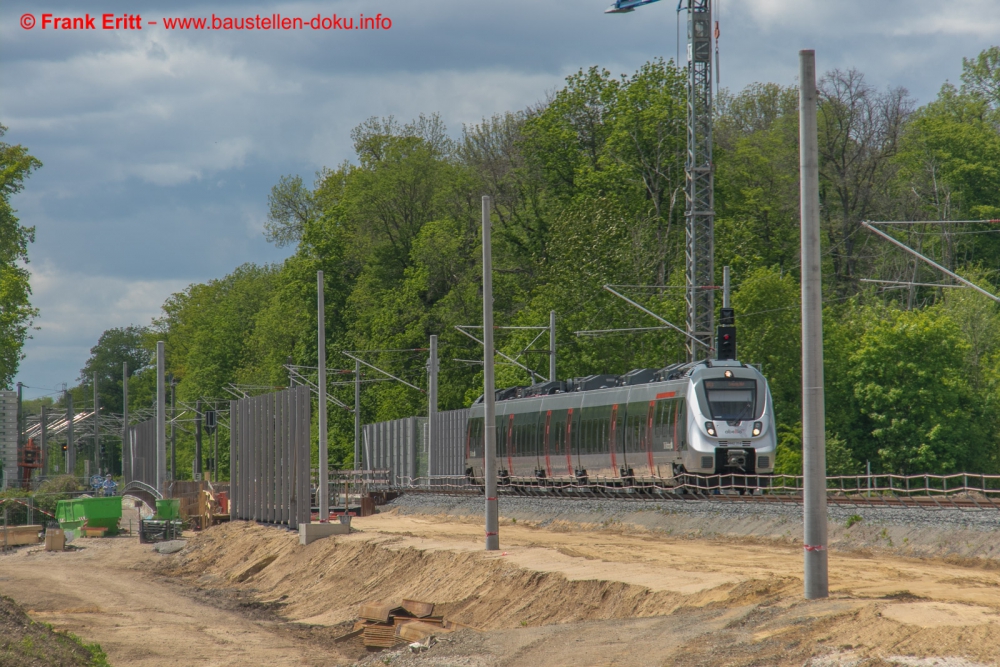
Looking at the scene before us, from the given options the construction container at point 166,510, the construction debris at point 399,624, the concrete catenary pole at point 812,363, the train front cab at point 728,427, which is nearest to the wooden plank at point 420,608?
the construction debris at point 399,624

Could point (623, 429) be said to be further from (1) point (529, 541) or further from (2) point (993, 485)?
(2) point (993, 485)

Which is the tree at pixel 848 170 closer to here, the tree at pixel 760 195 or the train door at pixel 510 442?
the tree at pixel 760 195

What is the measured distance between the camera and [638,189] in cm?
6394

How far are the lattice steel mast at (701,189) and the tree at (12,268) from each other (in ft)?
90.3

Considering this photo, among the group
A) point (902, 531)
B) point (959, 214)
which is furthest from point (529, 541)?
point (959, 214)

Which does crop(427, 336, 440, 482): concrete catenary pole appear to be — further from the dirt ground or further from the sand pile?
the dirt ground

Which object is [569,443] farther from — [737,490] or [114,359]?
[114,359]

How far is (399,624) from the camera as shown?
21.0 m

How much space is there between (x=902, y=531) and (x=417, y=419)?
35.5 meters

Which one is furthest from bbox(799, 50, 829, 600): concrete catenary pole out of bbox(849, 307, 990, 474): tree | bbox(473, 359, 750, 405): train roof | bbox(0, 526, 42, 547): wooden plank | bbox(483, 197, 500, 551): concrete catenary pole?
bbox(849, 307, 990, 474): tree

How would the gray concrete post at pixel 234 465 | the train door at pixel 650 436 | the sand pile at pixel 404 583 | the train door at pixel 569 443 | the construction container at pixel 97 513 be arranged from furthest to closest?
1. the construction container at pixel 97 513
2. the gray concrete post at pixel 234 465
3. the train door at pixel 569 443
4. the train door at pixel 650 436
5. the sand pile at pixel 404 583

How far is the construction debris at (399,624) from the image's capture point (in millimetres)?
20094

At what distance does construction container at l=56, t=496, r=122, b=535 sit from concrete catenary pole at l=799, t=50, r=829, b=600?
42.6 metres

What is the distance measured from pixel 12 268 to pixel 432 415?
63.1ft
